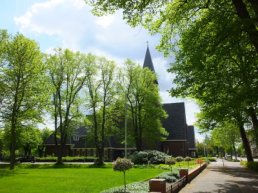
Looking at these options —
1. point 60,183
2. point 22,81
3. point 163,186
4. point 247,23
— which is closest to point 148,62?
point 22,81

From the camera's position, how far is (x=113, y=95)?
5241 centimetres

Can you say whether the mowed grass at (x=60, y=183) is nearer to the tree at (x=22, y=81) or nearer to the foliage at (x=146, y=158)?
the tree at (x=22, y=81)

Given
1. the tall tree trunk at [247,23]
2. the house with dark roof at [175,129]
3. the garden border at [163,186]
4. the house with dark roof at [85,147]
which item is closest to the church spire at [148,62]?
the house with dark roof at [175,129]

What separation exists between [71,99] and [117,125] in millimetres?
17294

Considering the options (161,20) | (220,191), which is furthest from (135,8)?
(220,191)

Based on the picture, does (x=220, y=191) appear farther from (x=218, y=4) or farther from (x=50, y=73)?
(x=50, y=73)

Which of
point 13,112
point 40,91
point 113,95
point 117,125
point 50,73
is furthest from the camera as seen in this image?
point 117,125

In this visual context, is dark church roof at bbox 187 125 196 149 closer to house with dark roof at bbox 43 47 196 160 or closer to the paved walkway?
house with dark roof at bbox 43 47 196 160

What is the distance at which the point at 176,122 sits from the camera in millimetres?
73812

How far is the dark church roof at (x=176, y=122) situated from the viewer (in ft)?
236

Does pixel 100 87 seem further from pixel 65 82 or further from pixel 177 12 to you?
pixel 177 12

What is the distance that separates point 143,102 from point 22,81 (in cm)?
2549

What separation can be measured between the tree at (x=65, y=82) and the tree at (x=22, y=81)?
909 centimetres

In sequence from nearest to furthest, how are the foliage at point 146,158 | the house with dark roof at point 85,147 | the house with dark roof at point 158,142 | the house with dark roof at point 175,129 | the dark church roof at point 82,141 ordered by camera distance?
1. the foliage at point 146,158
2. the house with dark roof at point 85,147
3. the dark church roof at point 82,141
4. the house with dark roof at point 158,142
5. the house with dark roof at point 175,129
